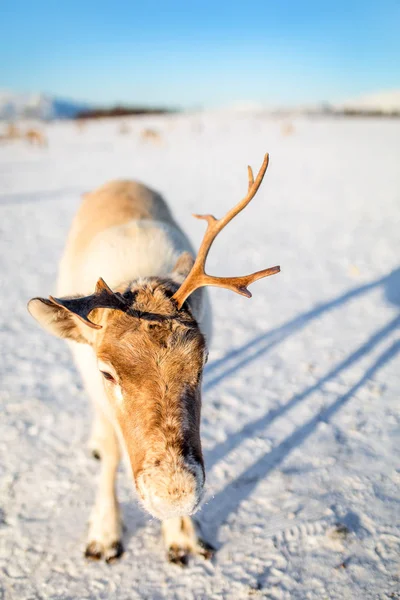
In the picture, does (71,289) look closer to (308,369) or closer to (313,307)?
(308,369)

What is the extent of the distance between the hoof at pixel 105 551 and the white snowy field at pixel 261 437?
54mm

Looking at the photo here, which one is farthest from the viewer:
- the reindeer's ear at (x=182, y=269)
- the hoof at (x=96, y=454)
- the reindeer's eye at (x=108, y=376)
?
the hoof at (x=96, y=454)

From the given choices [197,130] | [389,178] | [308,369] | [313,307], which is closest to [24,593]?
[308,369]

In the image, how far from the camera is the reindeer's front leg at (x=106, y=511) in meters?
3.01

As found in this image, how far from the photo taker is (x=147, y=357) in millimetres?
2033

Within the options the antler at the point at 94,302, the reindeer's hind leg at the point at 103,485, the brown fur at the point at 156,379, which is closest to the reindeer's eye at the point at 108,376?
the brown fur at the point at 156,379

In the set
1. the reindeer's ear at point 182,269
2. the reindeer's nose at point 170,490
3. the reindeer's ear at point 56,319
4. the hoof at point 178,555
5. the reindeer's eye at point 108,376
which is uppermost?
the reindeer's ear at point 182,269

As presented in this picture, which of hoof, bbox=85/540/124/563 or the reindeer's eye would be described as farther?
hoof, bbox=85/540/124/563

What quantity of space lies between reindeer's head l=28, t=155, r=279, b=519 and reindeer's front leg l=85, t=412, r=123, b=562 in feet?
3.78

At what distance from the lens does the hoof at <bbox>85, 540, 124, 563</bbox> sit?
2971 mm

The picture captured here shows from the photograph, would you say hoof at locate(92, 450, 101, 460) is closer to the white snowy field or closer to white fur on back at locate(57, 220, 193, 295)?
the white snowy field

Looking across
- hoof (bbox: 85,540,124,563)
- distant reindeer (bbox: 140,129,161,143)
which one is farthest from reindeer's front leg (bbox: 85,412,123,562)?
distant reindeer (bbox: 140,129,161,143)

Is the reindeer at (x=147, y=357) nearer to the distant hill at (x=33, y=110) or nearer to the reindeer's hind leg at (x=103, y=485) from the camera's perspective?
the reindeer's hind leg at (x=103, y=485)

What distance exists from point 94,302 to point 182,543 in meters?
1.97
